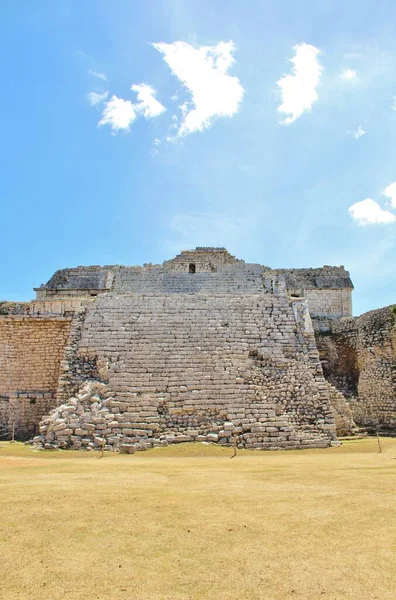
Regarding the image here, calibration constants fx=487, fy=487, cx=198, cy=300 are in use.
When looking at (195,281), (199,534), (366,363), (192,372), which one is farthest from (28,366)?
(199,534)

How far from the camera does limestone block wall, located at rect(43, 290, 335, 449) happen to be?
11.3 meters

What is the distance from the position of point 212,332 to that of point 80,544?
10.0m

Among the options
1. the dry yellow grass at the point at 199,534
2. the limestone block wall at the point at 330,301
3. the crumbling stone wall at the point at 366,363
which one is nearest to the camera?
the dry yellow grass at the point at 199,534

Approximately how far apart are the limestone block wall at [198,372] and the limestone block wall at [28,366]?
1342mm

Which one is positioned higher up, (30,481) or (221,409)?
(221,409)

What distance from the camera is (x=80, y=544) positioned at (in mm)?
4230

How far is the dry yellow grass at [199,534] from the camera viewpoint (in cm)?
345

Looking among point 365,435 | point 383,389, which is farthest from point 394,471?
point 383,389

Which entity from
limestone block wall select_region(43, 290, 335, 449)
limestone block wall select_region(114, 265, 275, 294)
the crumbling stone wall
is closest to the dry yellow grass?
limestone block wall select_region(43, 290, 335, 449)

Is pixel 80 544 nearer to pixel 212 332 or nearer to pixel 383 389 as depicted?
pixel 212 332

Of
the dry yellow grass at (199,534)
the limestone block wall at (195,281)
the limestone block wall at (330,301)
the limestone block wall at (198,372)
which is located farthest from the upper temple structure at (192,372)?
the limestone block wall at (330,301)

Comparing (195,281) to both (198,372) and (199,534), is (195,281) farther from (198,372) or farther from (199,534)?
(199,534)

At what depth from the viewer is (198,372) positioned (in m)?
12.7

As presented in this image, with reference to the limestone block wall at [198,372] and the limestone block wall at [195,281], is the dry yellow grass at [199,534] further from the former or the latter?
the limestone block wall at [195,281]
